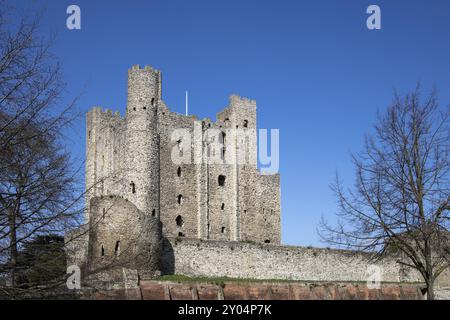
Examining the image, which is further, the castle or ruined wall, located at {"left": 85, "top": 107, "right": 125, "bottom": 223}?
ruined wall, located at {"left": 85, "top": 107, "right": 125, "bottom": 223}

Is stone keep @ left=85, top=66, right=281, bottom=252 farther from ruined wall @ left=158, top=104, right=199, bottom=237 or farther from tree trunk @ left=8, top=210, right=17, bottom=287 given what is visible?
tree trunk @ left=8, top=210, right=17, bottom=287

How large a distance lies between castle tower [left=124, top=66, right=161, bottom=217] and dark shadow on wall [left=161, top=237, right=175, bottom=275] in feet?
20.5

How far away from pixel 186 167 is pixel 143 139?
4608mm

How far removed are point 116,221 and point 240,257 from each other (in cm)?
891

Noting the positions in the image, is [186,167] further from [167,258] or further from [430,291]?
[430,291]

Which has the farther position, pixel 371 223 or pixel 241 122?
pixel 241 122

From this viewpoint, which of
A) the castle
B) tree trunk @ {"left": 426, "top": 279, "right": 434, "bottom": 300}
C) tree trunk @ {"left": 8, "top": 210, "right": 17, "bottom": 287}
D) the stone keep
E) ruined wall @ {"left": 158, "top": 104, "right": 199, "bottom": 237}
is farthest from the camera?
ruined wall @ {"left": 158, "top": 104, "right": 199, "bottom": 237}

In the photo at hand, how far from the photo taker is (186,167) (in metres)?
47.9

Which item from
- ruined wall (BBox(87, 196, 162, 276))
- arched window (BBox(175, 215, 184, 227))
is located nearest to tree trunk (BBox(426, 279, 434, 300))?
ruined wall (BBox(87, 196, 162, 276))

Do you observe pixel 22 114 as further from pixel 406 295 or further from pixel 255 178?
pixel 255 178

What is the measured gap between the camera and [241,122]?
51.5m

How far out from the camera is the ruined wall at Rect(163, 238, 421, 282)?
1517 inches

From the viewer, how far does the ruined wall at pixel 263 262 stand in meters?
38.5
